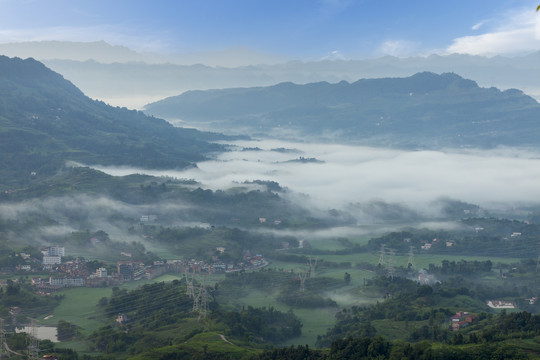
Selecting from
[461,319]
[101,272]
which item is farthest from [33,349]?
[461,319]

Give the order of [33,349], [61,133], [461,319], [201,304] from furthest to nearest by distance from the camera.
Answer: [61,133]
[201,304]
[461,319]
[33,349]

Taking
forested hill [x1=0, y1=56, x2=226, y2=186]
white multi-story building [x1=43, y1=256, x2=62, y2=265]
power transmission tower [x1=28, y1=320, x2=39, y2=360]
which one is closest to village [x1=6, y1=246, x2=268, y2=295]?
white multi-story building [x1=43, y1=256, x2=62, y2=265]

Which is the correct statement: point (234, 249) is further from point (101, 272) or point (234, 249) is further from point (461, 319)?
point (461, 319)

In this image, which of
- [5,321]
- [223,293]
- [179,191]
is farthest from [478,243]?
[5,321]

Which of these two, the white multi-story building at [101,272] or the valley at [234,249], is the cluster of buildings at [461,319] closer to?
the valley at [234,249]

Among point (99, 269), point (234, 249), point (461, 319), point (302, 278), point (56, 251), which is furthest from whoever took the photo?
point (234, 249)

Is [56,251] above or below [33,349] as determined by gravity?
above

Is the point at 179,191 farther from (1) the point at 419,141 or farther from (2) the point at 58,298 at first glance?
(1) the point at 419,141

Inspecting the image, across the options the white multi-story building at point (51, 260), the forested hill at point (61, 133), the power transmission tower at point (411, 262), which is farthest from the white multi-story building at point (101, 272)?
the forested hill at point (61, 133)

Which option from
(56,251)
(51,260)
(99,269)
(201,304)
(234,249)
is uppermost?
(56,251)
